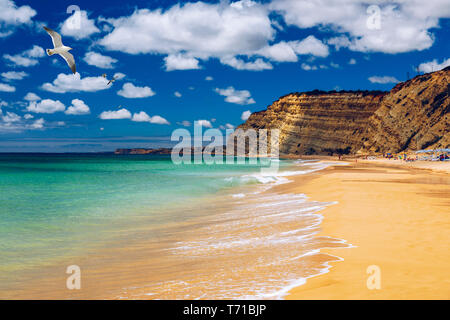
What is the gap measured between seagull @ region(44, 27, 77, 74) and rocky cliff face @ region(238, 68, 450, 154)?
89.7 m

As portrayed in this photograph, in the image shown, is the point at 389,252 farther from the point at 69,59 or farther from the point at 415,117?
the point at 415,117

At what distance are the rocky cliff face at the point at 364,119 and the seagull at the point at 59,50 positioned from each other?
3532 inches

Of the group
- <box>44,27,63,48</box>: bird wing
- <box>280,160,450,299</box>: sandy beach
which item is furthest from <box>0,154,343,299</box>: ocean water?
<box>44,27,63,48</box>: bird wing

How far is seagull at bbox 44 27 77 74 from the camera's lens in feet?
31.3

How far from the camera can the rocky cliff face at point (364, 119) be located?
87750 mm

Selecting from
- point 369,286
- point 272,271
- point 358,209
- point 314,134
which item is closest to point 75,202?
point 358,209

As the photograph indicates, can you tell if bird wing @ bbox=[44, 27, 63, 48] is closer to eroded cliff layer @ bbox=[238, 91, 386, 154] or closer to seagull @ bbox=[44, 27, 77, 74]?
seagull @ bbox=[44, 27, 77, 74]

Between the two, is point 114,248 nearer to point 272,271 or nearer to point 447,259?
point 272,271

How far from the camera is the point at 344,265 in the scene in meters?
5.38

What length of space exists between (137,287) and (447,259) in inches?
198

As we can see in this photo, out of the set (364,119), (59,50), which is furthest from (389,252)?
(364,119)

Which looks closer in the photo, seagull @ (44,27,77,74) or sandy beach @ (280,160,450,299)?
sandy beach @ (280,160,450,299)

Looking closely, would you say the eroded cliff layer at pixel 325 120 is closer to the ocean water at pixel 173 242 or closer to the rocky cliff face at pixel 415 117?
the rocky cliff face at pixel 415 117
